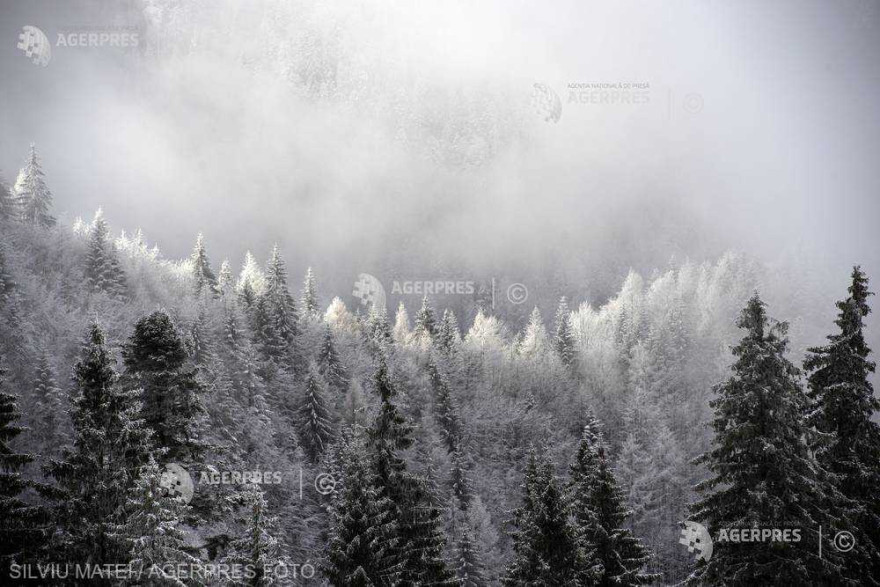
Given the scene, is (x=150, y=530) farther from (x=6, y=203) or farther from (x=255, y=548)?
(x=6, y=203)

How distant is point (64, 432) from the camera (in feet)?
120

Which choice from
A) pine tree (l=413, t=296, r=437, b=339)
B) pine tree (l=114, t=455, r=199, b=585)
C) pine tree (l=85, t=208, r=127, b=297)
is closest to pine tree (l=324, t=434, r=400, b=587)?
pine tree (l=114, t=455, r=199, b=585)

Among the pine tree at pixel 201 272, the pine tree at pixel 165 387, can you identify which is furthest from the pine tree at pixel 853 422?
the pine tree at pixel 201 272

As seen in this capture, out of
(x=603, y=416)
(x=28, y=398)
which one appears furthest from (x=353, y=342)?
(x=28, y=398)

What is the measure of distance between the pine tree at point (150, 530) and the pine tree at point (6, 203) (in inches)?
2768

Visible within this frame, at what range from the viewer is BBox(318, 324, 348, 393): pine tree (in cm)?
6944

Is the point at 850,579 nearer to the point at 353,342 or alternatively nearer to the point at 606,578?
the point at 606,578

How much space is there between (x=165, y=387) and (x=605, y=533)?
17101 mm

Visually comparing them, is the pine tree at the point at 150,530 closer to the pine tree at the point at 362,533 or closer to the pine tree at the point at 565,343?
the pine tree at the point at 362,533

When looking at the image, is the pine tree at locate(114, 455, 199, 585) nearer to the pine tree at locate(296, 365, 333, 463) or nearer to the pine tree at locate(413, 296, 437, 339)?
the pine tree at locate(296, 365, 333, 463)

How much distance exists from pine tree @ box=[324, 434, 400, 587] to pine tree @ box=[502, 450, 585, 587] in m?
5.30

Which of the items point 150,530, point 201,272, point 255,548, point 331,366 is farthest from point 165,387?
point 201,272

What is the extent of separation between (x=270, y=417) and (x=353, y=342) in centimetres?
2672

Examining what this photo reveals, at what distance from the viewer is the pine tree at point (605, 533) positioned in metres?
22.6
